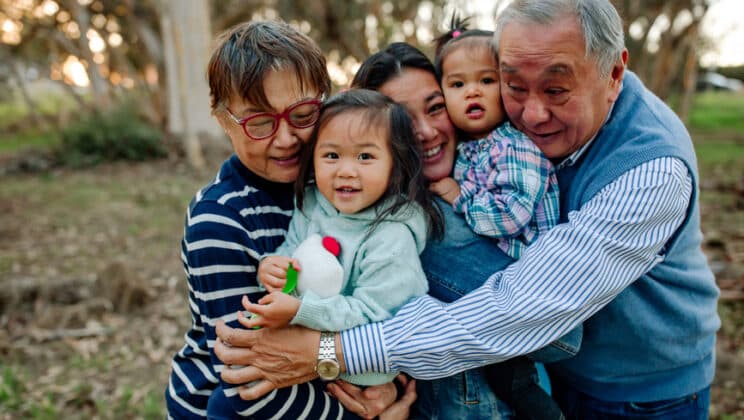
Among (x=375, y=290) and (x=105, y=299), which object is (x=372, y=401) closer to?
(x=375, y=290)

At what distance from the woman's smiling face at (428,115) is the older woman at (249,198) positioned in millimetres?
316

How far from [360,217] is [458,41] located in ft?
2.85

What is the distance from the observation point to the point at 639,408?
83.2 inches

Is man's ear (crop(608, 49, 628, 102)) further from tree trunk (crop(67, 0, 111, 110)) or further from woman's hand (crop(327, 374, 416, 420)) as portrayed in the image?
tree trunk (crop(67, 0, 111, 110))

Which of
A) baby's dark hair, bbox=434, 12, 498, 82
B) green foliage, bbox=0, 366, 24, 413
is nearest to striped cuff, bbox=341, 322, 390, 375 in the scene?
baby's dark hair, bbox=434, 12, 498, 82

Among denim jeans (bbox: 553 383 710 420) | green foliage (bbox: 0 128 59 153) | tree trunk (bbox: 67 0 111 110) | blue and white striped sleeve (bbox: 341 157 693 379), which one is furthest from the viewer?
green foliage (bbox: 0 128 59 153)

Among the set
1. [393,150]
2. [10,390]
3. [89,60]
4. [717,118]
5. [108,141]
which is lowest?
[10,390]

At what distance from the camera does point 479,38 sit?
2.28m

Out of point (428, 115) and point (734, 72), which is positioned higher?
point (734, 72)

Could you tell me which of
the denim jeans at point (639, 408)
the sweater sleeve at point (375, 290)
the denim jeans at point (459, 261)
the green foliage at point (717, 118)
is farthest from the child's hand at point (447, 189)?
the green foliage at point (717, 118)

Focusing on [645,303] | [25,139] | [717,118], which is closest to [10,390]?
[645,303]

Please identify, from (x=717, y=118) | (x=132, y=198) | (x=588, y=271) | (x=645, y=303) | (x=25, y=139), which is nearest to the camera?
(x=588, y=271)

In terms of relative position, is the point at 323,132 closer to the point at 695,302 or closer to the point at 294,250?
→ the point at 294,250

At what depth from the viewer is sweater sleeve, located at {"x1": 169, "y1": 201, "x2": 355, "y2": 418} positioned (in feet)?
6.23
